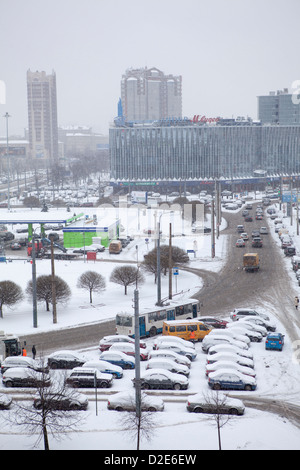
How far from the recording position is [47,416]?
1454 centimetres

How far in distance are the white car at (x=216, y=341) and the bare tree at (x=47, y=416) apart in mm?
7078

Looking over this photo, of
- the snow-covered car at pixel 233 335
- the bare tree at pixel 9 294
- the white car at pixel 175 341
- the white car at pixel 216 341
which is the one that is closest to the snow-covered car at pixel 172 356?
the white car at pixel 175 341

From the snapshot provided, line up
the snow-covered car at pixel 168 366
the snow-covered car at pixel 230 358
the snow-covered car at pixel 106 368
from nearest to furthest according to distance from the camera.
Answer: the snow-covered car at pixel 168 366
the snow-covered car at pixel 106 368
the snow-covered car at pixel 230 358

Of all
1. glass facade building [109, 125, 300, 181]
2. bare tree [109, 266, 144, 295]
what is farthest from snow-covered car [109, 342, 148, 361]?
glass facade building [109, 125, 300, 181]

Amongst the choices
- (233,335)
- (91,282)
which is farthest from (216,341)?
(91,282)

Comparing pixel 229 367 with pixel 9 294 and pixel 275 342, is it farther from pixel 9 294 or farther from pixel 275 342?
pixel 9 294

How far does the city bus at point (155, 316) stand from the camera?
2462 cm

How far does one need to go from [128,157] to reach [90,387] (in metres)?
83.8

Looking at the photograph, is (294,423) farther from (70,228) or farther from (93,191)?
(93,191)

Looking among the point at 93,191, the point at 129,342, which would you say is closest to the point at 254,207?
the point at 93,191

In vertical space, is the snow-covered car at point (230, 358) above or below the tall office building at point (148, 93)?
below

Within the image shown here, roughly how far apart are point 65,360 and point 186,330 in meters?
5.54

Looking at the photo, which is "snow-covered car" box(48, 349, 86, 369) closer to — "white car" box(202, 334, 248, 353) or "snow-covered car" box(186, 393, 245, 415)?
"white car" box(202, 334, 248, 353)

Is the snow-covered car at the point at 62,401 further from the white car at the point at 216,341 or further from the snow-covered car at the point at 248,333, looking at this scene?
the snow-covered car at the point at 248,333
